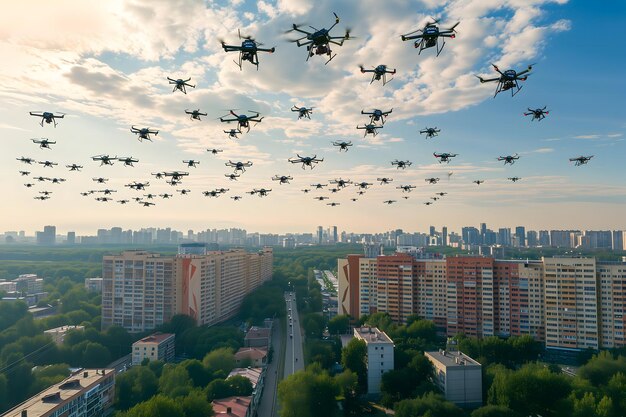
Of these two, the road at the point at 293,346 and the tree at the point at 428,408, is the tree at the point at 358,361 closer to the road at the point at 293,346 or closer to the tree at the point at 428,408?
the road at the point at 293,346

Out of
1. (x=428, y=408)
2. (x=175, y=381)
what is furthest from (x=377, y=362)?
(x=175, y=381)

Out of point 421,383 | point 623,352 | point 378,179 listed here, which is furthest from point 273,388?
point 623,352

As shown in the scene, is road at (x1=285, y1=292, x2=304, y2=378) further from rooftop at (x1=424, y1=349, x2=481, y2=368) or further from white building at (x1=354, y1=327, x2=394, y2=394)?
rooftop at (x1=424, y1=349, x2=481, y2=368)

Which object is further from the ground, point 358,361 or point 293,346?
point 358,361

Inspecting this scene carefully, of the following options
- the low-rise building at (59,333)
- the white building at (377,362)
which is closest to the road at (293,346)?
the white building at (377,362)

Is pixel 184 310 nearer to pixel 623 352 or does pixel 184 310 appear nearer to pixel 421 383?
pixel 421 383

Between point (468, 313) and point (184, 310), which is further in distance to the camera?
point (184, 310)

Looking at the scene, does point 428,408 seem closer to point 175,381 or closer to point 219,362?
point 175,381
